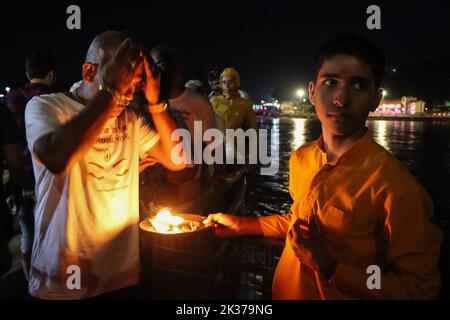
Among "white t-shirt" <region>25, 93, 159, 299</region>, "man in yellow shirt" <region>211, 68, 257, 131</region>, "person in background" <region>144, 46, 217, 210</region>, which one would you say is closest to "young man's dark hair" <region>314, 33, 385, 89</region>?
"white t-shirt" <region>25, 93, 159, 299</region>

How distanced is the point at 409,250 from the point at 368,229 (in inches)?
7.8

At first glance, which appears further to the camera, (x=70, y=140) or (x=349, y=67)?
(x=349, y=67)

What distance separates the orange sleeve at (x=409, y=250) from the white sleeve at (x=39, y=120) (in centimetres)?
170

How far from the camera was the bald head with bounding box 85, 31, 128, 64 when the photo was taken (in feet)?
6.73

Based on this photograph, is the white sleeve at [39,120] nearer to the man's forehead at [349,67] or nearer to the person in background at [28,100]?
the man's forehead at [349,67]


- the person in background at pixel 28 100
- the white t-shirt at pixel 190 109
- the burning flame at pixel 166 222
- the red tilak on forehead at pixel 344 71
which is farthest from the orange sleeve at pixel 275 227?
the person in background at pixel 28 100

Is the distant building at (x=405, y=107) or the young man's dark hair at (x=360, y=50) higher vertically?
the distant building at (x=405, y=107)

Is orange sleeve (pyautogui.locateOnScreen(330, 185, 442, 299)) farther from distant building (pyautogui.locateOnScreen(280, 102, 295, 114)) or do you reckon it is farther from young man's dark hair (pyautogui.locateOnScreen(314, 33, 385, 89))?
distant building (pyautogui.locateOnScreen(280, 102, 295, 114))

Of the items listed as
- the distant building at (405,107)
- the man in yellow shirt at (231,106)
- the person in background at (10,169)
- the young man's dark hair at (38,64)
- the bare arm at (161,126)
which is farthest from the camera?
the distant building at (405,107)

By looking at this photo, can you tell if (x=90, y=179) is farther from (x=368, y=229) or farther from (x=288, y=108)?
(x=288, y=108)

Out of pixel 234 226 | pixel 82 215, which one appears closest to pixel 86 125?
pixel 82 215

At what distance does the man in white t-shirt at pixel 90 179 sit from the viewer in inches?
72.9

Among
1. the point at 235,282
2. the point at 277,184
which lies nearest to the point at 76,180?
the point at 235,282

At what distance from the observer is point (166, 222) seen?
2.31 meters
